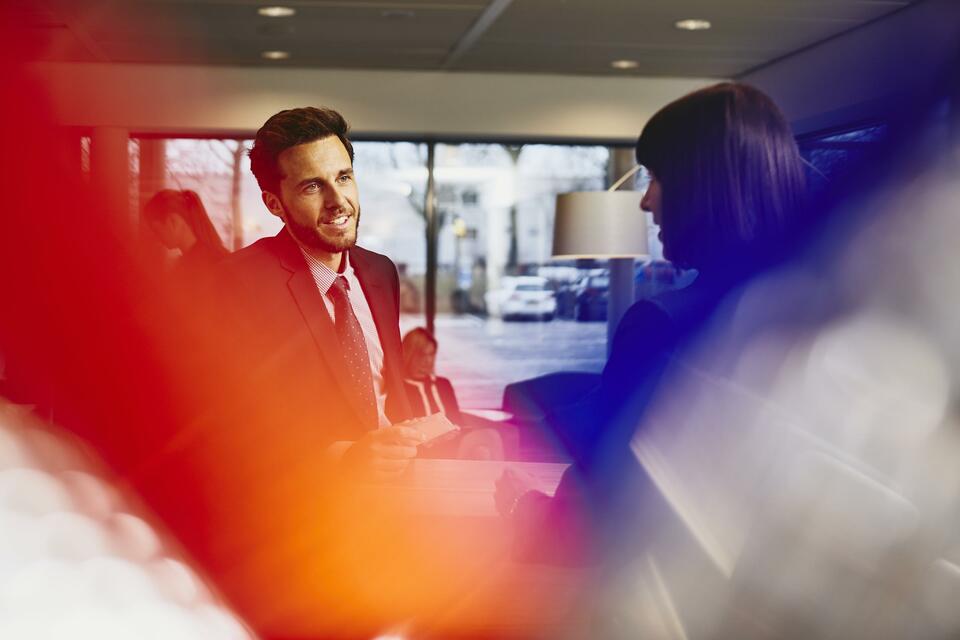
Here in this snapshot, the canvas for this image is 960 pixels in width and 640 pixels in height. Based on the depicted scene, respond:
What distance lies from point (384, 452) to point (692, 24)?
3.82m

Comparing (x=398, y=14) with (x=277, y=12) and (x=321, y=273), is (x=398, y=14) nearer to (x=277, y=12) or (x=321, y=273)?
(x=277, y=12)

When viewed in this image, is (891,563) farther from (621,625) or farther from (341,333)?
(341,333)

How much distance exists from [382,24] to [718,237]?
11.8ft

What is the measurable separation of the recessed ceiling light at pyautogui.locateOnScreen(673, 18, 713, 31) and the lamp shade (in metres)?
0.91

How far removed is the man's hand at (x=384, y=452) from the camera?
96 cm

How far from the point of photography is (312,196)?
935mm

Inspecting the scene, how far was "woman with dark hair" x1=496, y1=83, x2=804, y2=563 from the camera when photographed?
879mm

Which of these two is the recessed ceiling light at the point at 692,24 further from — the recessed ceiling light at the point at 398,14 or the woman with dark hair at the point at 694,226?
the woman with dark hair at the point at 694,226

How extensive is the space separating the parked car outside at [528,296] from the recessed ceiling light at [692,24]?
211 centimetres

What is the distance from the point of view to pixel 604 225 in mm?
3998

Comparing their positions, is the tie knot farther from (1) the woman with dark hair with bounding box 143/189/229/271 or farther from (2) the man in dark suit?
(1) the woman with dark hair with bounding box 143/189/229/271

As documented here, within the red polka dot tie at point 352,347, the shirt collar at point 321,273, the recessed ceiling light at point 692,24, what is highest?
the recessed ceiling light at point 692,24

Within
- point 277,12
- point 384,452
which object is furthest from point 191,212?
point 277,12

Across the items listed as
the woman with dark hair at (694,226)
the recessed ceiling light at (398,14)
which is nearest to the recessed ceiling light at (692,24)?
the recessed ceiling light at (398,14)
